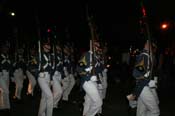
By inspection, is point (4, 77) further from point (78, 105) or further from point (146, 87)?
point (146, 87)

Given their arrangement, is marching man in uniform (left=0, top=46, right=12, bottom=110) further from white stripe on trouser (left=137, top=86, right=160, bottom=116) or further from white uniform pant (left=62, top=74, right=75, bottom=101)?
white stripe on trouser (left=137, top=86, right=160, bottom=116)

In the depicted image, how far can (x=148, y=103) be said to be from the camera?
30.1ft

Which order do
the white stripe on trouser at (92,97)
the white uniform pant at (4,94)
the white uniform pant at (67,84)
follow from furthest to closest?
the white uniform pant at (67,84) < the white uniform pant at (4,94) < the white stripe on trouser at (92,97)

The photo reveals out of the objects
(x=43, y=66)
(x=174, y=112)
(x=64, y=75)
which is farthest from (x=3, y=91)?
(x=174, y=112)

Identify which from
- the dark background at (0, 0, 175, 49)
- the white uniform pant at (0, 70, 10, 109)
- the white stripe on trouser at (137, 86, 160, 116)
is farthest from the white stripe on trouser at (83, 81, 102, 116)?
the dark background at (0, 0, 175, 49)

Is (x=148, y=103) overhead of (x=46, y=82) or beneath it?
beneath

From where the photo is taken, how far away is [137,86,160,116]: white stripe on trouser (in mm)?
9156

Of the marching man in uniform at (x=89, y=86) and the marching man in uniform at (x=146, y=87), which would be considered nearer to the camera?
the marching man in uniform at (x=146, y=87)

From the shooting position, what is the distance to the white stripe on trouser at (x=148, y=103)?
9.16 metres

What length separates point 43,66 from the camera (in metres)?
10.6

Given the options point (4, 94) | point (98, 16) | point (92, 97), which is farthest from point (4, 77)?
point (98, 16)

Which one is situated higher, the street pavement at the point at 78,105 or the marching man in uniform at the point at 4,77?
the marching man in uniform at the point at 4,77

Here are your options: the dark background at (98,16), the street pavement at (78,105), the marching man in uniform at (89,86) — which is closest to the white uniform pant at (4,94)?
the street pavement at (78,105)

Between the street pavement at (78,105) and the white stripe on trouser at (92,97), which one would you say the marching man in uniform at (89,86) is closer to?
the white stripe on trouser at (92,97)
